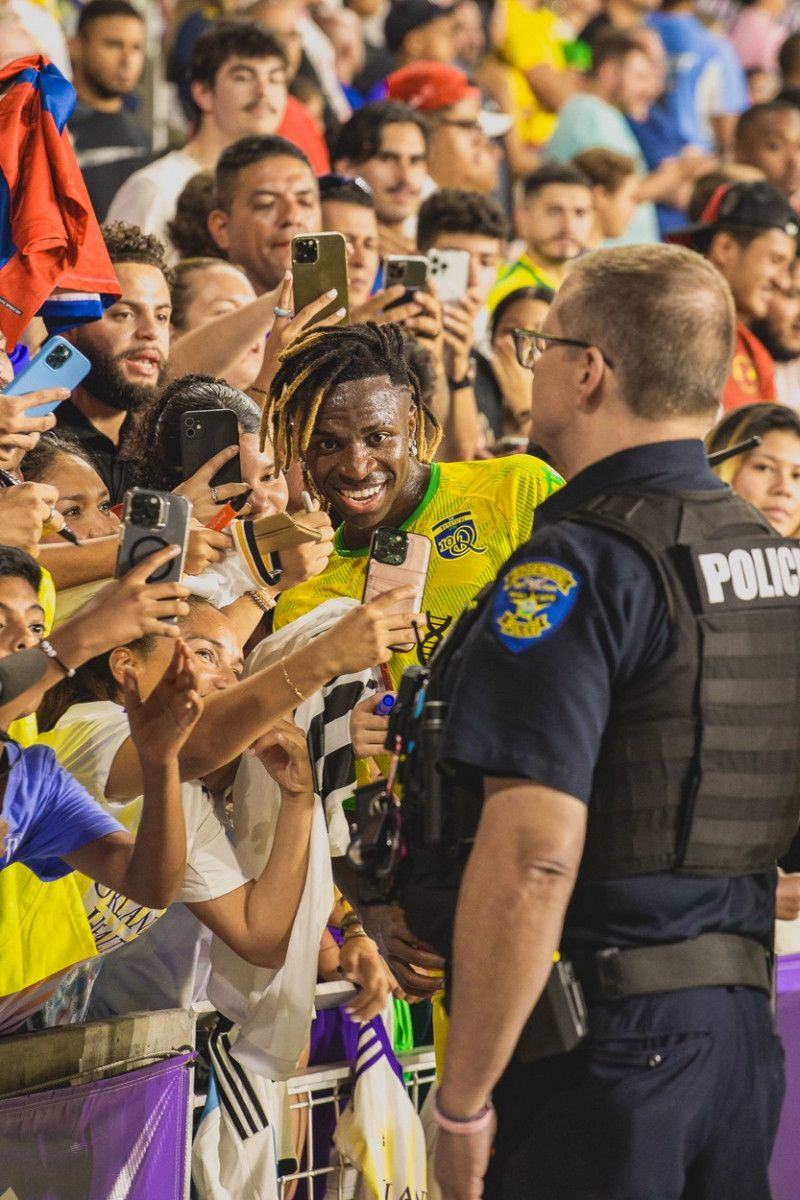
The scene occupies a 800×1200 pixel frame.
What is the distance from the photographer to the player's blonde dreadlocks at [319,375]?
3.47m

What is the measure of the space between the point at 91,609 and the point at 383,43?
773cm

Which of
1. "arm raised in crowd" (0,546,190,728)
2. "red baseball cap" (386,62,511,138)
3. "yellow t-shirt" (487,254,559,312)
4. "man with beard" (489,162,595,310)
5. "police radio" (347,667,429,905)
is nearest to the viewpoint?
"police radio" (347,667,429,905)

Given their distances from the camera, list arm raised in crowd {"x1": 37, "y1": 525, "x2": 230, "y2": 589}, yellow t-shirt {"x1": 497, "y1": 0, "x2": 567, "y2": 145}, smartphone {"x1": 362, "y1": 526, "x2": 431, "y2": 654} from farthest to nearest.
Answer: yellow t-shirt {"x1": 497, "y1": 0, "x2": 567, "y2": 145} → arm raised in crowd {"x1": 37, "y1": 525, "x2": 230, "y2": 589} → smartphone {"x1": 362, "y1": 526, "x2": 431, "y2": 654}

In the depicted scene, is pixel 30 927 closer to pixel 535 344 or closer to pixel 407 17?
pixel 535 344

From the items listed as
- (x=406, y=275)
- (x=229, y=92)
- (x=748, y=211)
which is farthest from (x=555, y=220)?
(x=406, y=275)

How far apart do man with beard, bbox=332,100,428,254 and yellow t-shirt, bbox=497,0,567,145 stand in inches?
133

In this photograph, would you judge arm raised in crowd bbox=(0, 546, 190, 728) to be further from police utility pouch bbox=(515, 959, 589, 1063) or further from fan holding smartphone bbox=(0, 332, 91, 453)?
police utility pouch bbox=(515, 959, 589, 1063)

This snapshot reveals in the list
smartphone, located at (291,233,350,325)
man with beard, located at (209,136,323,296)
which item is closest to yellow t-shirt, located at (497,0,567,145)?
man with beard, located at (209,136,323,296)

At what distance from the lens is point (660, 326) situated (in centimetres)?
233

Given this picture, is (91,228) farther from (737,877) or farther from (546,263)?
(546,263)

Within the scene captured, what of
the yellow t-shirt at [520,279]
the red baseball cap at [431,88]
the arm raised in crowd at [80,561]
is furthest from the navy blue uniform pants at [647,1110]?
the red baseball cap at [431,88]

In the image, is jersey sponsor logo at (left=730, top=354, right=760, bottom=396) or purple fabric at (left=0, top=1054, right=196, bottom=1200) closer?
purple fabric at (left=0, top=1054, right=196, bottom=1200)

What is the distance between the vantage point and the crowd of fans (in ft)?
9.77

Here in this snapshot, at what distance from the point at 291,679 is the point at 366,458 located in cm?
56
